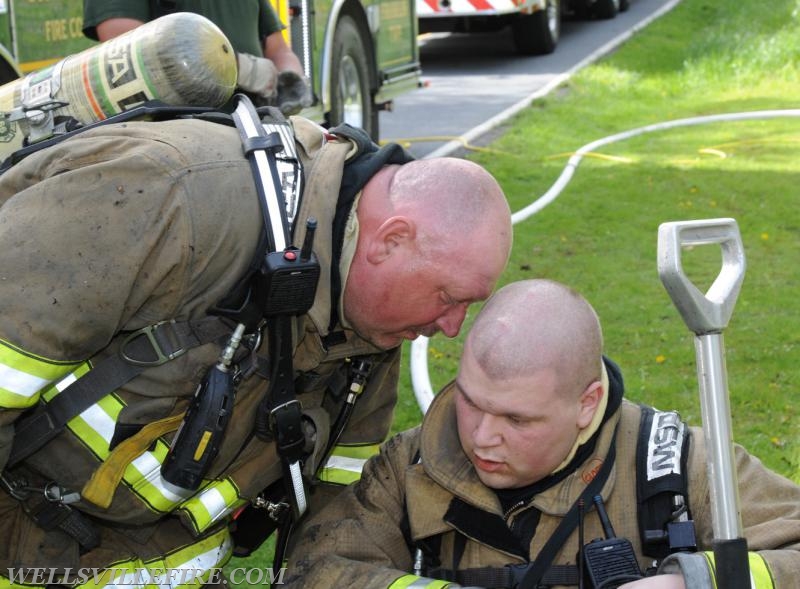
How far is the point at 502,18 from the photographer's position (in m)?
14.3

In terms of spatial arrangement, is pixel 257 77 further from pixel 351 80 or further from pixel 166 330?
pixel 351 80

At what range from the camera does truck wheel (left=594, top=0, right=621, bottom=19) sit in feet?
56.6

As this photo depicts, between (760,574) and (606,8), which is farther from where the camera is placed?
(606,8)

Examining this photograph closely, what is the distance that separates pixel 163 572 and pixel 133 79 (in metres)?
1.15

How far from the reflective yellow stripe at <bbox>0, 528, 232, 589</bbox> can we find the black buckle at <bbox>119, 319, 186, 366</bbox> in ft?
1.92

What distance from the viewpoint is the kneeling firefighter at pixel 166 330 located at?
84.2 inches

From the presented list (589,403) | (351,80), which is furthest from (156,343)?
(351,80)

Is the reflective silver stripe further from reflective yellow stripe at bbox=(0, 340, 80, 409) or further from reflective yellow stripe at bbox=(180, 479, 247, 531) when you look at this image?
reflective yellow stripe at bbox=(180, 479, 247, 531)

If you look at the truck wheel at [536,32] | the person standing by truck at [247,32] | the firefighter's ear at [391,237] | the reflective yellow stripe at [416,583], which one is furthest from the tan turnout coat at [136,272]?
the truck wheel at [536,32]

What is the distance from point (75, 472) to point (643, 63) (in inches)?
456

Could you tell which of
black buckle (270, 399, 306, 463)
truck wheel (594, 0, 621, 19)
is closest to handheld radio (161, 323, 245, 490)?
black buckle (270, 399, 306, 463)

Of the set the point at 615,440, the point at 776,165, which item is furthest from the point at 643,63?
the point at 615,440

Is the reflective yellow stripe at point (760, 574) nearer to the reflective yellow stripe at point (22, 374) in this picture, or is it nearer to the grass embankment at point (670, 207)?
the reflective yellow stripe at point (22, 374)

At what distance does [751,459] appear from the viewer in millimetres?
2373
